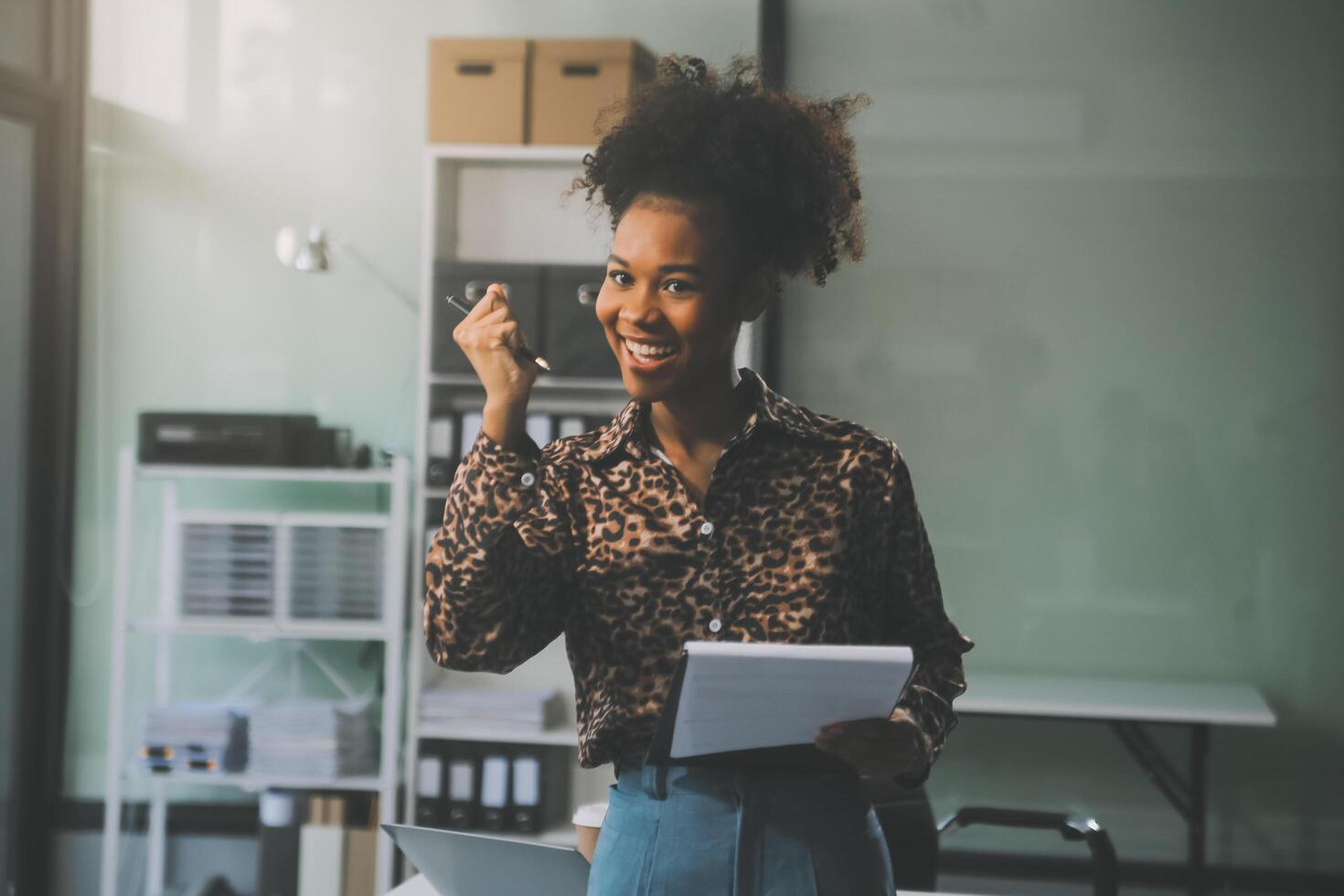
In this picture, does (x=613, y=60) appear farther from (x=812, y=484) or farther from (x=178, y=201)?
(x=812, y=484)

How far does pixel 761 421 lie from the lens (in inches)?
47.5

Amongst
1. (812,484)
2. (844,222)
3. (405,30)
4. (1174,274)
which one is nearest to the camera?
(812,484)

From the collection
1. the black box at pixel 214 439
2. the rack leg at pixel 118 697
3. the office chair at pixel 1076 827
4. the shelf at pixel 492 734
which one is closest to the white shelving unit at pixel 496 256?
the shelf at pixel 492 734

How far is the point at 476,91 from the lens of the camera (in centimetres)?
366

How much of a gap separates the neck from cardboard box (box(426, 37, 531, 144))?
8.39 feet

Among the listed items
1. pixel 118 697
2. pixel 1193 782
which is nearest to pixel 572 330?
pixel 118 697

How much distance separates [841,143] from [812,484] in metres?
0.31

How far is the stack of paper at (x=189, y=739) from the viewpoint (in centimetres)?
368

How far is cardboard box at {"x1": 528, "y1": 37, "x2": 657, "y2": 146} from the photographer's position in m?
3.61

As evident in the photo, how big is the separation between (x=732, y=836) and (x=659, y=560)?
0.21 metres

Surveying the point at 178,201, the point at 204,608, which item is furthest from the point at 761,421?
the point at 178,201

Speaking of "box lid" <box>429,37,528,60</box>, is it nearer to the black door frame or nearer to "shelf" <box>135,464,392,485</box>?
"shelf" <box>135,464,392,485</box>

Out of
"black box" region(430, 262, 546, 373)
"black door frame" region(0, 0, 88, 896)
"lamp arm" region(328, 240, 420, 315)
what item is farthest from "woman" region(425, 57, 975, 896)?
"black door frame" region(0, 0, 88, 896)

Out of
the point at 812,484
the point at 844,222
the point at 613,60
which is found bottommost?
the point at 812,484
